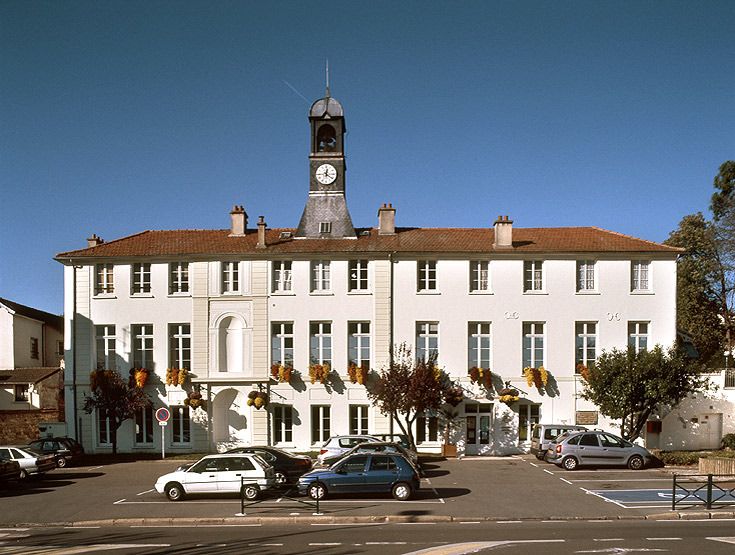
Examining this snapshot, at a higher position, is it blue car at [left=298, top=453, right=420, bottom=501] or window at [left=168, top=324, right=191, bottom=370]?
window at [left=168, top=324, right=191, bottom=370]

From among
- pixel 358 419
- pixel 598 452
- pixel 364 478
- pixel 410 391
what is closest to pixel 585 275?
pixel 598 452

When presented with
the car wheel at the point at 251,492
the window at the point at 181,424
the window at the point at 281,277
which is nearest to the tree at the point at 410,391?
the window at the point at 281,277

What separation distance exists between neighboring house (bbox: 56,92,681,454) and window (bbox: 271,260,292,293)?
0.20 feet

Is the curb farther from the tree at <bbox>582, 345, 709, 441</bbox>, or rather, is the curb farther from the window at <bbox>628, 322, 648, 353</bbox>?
the window at <bbox>628, 322, 648, 353</bbox>

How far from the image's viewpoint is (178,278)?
3472 centimetres

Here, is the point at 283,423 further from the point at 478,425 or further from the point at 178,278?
the point at 478,425

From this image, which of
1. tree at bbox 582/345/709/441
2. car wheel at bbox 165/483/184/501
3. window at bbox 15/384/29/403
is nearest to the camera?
car wheel at bbox 165/483/184/501

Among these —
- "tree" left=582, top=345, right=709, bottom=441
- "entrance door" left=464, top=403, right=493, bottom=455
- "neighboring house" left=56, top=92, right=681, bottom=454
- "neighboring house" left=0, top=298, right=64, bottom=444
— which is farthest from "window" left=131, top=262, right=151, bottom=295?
"tree" left=582, top=345, right=709, bottom=441

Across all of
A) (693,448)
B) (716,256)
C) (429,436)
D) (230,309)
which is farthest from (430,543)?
(716,256)

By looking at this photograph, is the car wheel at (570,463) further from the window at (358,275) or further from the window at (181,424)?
the window at (181,424)

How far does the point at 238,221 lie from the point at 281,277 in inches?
183

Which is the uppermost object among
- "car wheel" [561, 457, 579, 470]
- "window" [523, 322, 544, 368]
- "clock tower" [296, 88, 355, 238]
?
"clock tower" [296, 88, 355, 238]

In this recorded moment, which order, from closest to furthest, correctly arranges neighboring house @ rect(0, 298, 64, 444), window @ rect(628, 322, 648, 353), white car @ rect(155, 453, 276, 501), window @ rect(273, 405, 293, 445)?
white car @ rect(155, 453, 276, 501)
window @ rect(628, 322, 648, 353)
window @ rect(273, 405, 293, 445)
neighboring house @ rect(0, 298, 64, 444)

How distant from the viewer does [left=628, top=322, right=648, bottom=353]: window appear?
111 ft
